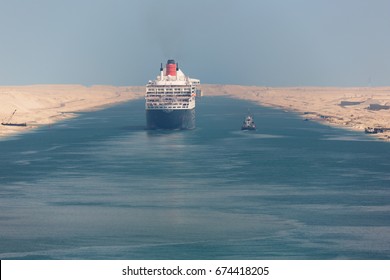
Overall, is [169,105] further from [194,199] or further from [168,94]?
[194,199]

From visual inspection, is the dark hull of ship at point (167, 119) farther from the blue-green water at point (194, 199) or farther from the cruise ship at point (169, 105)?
the blue-green water at point (194, 199)

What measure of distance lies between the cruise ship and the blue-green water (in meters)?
19.4

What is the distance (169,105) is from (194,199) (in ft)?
268

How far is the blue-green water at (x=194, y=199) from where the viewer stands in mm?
58625

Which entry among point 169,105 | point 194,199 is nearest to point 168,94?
point 169,105

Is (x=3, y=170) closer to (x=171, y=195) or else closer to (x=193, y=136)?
(x=171, y=195)

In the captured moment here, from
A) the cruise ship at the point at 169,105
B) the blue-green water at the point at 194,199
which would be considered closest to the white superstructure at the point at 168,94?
the cruise ship at the point at 169,105

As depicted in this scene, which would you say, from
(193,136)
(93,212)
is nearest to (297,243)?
(93,212)

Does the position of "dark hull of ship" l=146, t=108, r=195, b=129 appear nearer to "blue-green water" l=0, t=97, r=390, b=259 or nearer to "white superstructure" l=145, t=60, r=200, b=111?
"white superstructure" l=145, t=60, r=200, b=111

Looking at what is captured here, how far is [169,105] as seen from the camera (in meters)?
159

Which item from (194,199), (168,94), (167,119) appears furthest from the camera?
(168,94)

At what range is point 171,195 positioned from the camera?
8050 centimetres

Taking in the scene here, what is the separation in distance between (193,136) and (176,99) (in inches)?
578

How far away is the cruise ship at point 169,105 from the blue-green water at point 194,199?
1938 cm
